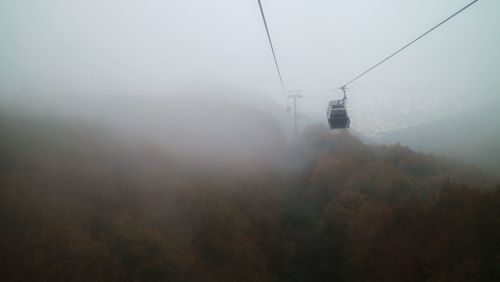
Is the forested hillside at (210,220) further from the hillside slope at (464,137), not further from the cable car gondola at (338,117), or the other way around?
the hillside slope at (464,137)

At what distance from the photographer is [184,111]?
54.6 meters

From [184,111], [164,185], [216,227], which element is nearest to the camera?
[216,227]

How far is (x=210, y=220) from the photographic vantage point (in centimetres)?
2022

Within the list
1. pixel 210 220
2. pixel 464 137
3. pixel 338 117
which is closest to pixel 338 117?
pixel 338 117

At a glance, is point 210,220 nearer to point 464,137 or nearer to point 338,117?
point 338,117

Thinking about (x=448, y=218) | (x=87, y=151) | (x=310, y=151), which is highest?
(x=310, y=151)

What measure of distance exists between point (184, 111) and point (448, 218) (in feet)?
148

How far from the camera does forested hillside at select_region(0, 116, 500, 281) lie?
1298 centimetres

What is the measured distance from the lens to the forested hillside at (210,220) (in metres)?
13.0

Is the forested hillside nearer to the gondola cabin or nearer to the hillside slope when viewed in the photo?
the gondola cabin

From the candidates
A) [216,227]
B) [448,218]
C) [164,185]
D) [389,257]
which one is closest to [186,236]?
[216,227]

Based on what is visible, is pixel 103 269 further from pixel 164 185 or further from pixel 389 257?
pixel 389 257

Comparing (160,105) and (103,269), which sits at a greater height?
(160,105)

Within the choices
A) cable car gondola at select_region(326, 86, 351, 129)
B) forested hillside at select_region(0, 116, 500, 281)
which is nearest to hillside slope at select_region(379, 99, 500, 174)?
forested hillside at select_region(0, 116, 500, 281)
